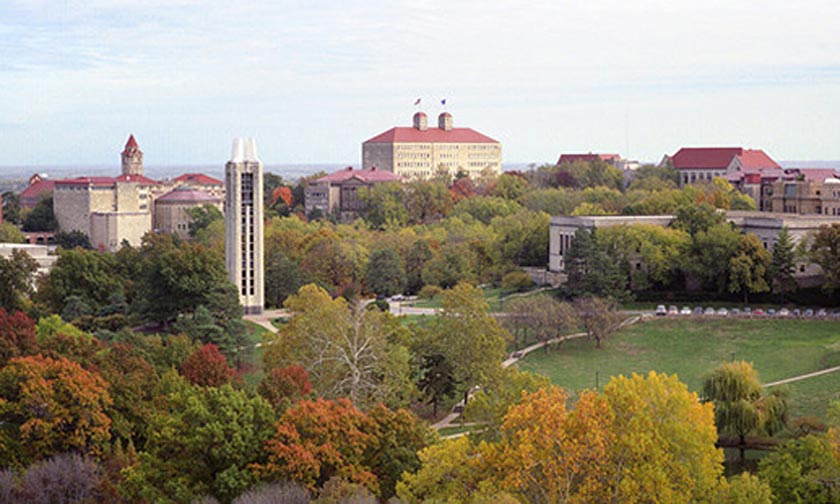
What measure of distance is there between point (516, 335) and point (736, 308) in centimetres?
1166

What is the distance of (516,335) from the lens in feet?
168

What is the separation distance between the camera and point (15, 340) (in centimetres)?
3812

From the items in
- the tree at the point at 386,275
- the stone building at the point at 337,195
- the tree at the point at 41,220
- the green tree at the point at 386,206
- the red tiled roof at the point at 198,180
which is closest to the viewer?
the tree at the point at 386,275

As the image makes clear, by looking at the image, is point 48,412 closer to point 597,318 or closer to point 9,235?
point 597,318

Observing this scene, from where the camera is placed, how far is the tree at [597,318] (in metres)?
50.7

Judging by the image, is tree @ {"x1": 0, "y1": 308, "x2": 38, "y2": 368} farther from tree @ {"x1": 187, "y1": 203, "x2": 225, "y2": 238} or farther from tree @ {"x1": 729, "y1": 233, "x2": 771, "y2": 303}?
tree @ {"x1": 187, "y1": 203, "x2": 225, "y2": 238}

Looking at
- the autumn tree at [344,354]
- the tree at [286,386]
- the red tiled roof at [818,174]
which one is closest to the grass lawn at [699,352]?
the autumn tree at [344,354]

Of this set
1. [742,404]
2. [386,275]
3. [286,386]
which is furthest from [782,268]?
[286,386]

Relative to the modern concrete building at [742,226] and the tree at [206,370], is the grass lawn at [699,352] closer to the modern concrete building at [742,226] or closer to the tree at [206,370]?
the modern concrete building at [742,226]

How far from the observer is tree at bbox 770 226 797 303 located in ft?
186

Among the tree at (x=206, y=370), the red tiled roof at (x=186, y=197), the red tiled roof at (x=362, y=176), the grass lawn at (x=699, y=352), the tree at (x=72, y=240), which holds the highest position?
the red tiled roof at (x=362, y=176)

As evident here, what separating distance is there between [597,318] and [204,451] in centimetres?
2704

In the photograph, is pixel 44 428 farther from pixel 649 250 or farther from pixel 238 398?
pixel 649 250

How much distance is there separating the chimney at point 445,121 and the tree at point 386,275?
89196 millimetres
